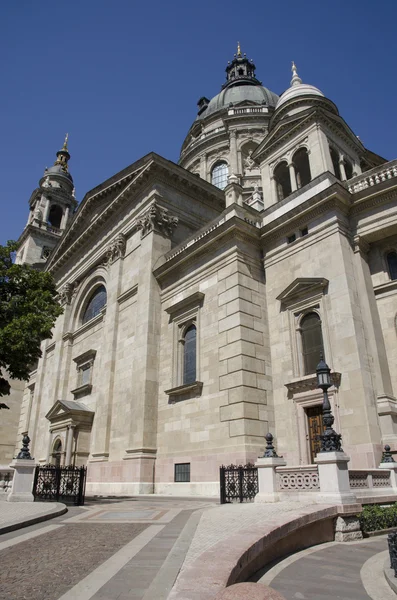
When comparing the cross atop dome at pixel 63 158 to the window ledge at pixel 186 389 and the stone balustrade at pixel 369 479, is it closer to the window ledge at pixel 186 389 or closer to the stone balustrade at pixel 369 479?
the window ledge at pixel 186 389

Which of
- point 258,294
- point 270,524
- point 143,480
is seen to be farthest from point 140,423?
point 270,524

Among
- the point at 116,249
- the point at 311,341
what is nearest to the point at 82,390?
the point at 116,249

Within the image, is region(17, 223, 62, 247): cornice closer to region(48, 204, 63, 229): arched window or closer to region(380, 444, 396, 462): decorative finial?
region(48, 204, 63, 229): arched window

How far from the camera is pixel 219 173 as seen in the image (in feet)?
144

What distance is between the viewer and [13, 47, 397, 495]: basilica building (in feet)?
53.4

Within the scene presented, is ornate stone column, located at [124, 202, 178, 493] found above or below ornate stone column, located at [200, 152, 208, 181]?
below

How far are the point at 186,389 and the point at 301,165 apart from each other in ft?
47.1

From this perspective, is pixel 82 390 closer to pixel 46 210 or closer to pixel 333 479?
pixel 333 479

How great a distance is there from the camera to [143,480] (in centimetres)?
1958

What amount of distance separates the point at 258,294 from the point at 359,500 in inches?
433

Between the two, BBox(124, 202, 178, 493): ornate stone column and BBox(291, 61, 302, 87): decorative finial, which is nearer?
BBox(124, 202, 178, 493): ornate stone column

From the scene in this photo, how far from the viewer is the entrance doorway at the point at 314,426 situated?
52.1ft

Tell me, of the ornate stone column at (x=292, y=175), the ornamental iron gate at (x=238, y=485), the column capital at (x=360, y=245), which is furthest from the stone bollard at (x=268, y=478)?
the ornate stone column at (x=292, y=175)

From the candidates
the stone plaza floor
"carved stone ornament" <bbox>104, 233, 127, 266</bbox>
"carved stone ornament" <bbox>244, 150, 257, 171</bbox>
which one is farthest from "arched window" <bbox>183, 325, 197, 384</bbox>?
"carved stone ornament" <bbox>244, 150, 257, 171</bbox>
